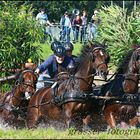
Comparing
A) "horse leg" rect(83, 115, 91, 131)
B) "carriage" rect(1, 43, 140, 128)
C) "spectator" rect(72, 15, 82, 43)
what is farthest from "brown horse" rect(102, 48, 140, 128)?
"spectator" rect(72, 15, 82, 43)

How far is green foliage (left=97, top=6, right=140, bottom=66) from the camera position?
19.0 m

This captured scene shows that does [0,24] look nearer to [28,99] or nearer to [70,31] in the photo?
[28,99]

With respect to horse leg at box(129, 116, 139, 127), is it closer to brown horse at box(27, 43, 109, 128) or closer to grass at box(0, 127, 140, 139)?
brown horse at box(27, 43, 109, 128)

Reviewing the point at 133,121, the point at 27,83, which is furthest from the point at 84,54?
the point at 133,121

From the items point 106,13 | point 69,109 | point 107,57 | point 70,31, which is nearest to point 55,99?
point 69,109

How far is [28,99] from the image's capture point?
14.8m

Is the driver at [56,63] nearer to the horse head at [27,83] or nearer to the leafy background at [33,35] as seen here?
the horse head at [27,83]

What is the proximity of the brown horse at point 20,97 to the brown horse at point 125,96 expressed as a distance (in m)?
1.69

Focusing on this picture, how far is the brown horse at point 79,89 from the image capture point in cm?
1323

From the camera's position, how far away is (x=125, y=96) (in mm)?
13891

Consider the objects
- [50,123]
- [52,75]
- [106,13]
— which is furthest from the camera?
[106,13]

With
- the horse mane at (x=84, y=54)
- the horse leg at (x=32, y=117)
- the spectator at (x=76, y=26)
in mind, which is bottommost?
the horse leg at (x=32, y=117)

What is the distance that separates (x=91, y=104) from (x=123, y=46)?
5.78 m

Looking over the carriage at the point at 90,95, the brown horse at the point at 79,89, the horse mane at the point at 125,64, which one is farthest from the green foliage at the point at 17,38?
the horse mane at the point at 125,64
